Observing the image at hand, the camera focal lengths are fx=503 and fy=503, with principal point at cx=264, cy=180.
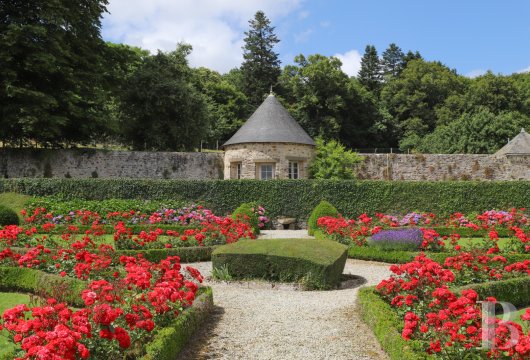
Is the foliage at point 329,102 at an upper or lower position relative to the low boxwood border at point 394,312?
upper

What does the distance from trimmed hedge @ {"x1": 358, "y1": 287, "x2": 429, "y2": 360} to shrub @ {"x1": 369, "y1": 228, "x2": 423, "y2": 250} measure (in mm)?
4678

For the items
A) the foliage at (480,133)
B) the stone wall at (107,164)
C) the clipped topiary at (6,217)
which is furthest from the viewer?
the foliage at (480,133)

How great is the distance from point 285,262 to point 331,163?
47.2ft

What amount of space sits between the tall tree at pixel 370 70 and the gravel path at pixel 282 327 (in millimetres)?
45704

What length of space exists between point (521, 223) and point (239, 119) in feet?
102

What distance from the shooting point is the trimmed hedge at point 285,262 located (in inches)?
332

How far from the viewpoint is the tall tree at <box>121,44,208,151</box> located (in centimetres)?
2698

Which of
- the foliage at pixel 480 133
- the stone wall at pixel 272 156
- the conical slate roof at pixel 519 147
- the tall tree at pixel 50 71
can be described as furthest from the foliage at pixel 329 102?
the tall tree at pixel 50 71

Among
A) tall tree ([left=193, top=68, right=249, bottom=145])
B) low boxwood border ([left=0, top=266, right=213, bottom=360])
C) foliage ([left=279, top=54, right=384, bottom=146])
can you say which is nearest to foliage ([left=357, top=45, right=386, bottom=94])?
foliage ([left=279, top=54, right=384, bottom=146])

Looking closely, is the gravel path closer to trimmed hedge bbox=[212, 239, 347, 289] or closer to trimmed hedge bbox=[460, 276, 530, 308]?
trimmed hedge bbox=[212, 239, 347, 289]

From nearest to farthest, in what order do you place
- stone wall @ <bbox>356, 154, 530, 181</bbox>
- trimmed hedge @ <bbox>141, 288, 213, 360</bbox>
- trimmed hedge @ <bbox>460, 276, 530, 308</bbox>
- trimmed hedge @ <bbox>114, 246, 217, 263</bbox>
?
trimmed hedge @ <bbox>141, 288, 213, 360</bbox> < trimmed hedge @ <bbox>460, 276, 530, 308</bbox> < trimmed hedge @ <bbox>114, 246, 217, 263</bbox> < stone wall @ <bbox>356, 154, 530, 181</bbox>

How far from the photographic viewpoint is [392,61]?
5419cm

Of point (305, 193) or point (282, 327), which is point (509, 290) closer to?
point (282, 327)

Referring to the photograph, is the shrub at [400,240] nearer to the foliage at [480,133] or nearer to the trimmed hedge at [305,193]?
the trimmed hedge at [305,193]
